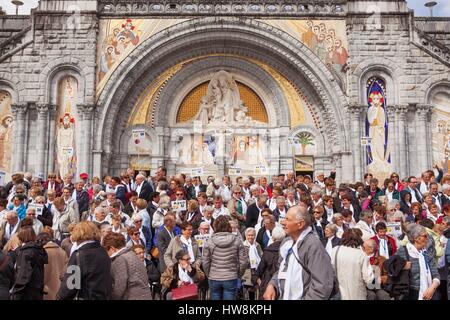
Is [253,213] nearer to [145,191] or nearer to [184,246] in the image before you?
[184,246]

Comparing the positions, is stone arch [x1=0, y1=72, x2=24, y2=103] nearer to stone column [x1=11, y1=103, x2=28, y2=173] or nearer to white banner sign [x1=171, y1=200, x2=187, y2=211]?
stone column [x1=11, y1=103, x2=28, y2=173]

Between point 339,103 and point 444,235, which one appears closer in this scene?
point 444,235

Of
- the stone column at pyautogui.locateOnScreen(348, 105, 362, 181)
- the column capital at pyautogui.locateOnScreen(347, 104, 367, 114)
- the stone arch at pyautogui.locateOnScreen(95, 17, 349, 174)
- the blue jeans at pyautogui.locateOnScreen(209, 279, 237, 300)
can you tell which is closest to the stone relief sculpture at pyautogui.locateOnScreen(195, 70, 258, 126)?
the stone arch at pyautogui.locateOnScreen(95, 17, 349, 174)

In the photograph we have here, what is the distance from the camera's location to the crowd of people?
198 inches

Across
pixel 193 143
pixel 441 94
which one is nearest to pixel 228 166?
pixel 193 143

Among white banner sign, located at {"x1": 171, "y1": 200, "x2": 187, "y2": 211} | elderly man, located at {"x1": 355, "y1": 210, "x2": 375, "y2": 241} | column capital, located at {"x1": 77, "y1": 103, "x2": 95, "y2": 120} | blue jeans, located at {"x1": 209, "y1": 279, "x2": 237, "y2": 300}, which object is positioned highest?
column capital, located at {"x1": 77, "y1": 103, "x2": 95, "y2": 120}

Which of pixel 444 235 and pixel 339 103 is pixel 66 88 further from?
pixel 444 235

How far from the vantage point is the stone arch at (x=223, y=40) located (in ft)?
66.2

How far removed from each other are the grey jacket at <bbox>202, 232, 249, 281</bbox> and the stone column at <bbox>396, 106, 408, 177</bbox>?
14.6m

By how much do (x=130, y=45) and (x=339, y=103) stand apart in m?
9.85

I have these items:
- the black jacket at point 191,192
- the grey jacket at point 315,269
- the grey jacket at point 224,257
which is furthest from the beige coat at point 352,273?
Result: the black jacket at point 191,192

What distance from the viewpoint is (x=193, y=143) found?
71.9ft

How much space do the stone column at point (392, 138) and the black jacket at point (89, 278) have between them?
57.1 feet

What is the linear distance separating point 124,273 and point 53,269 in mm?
1895
